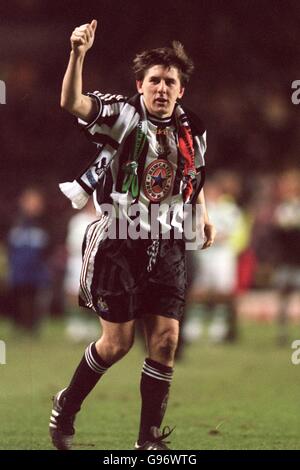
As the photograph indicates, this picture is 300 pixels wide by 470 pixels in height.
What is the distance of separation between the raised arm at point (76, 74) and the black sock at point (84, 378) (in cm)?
153

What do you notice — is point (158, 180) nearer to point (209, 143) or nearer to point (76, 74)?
point (76, 74)

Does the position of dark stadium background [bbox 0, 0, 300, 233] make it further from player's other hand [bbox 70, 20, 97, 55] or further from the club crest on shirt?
player's other hand [bbox 70, 20, 97, 55]

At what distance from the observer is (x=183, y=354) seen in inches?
657

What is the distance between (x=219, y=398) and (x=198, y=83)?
466 inches

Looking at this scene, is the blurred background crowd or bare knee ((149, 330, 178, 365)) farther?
the blurred background crowd

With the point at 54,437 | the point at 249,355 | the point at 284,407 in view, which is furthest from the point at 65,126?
the point at 54,437

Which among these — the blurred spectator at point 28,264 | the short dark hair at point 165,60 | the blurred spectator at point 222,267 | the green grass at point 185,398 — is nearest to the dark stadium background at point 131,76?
the blurred spectator at point 222,267

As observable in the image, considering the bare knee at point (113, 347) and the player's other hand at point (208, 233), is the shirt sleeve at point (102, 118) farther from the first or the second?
the bare knee at point (113, 347)

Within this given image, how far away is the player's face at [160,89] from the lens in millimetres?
8664

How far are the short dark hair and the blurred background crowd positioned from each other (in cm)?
872

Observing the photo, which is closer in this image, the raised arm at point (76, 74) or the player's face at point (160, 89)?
the raised arm at point (76, 74)

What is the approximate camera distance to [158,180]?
28.8 ft

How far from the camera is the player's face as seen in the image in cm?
866

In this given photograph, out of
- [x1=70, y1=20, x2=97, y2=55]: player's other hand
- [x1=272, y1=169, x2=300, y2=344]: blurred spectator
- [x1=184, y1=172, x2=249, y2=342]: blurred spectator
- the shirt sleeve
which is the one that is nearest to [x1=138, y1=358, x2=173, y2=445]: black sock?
the shirt sleeve
